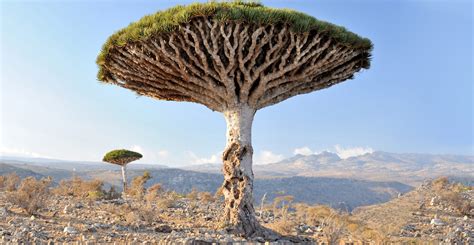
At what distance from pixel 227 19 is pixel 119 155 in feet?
64.8

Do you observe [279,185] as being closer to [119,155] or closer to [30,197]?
[119,155]

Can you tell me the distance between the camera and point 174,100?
11516mm

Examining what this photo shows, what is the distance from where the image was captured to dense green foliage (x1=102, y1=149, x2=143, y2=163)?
2606 centimetres

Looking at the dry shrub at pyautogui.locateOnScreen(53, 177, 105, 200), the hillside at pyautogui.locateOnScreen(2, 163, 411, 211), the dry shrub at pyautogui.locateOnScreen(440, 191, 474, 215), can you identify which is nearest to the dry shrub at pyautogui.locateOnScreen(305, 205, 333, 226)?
the dry shrub at pyautogui.locateOnScreen(440, 191, 474, 215)

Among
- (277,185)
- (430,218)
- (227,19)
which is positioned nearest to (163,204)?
(227,19)

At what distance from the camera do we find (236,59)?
29.1 feet

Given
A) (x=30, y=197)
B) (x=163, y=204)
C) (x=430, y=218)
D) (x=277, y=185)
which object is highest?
(x=30, y=197)

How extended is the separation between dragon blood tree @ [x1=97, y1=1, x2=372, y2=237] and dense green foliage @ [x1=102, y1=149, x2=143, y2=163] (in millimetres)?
16422

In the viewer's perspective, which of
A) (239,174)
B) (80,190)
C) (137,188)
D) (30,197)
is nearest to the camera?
(239,174)

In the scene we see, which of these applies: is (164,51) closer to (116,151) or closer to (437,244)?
(437,244)

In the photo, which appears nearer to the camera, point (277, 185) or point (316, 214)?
point (316, 214)

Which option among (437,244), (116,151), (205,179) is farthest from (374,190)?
(437,244)

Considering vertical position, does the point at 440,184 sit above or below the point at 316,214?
above

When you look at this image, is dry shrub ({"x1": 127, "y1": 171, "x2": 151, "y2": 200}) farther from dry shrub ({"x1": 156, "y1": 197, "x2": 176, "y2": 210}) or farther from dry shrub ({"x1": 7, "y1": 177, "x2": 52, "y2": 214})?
dry shrub ({"x1": 7, "y1": 177, "x2": 52, "y2": 214})
